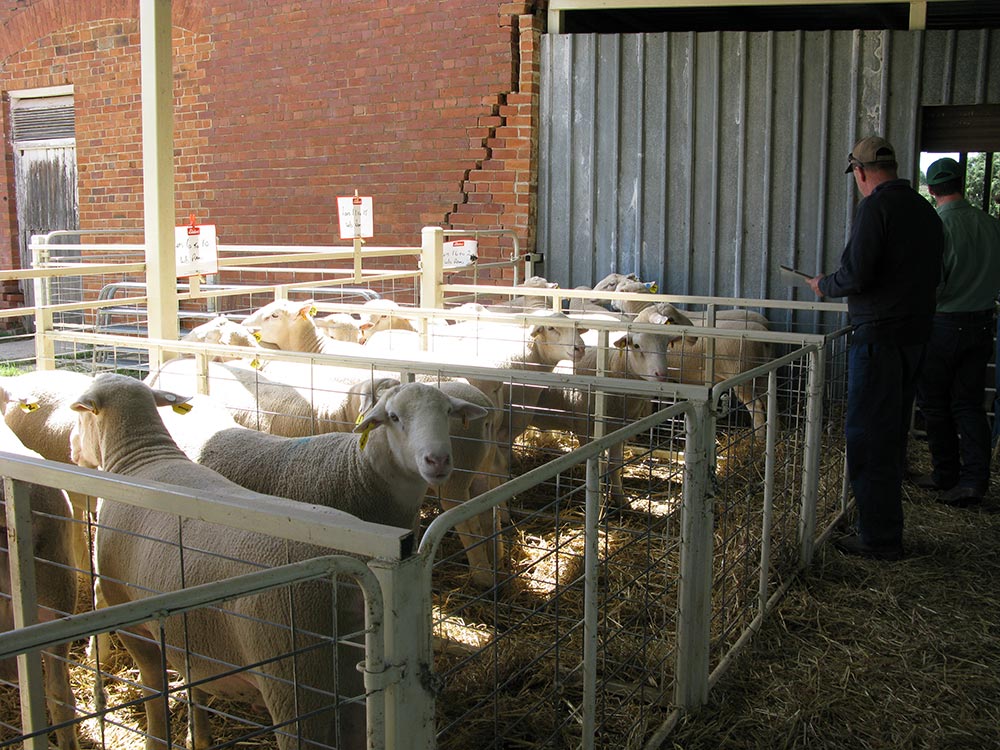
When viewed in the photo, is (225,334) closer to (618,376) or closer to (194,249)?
(194,249)

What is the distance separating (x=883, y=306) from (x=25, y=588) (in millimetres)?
3753

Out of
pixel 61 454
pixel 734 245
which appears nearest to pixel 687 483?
pixel 61 454

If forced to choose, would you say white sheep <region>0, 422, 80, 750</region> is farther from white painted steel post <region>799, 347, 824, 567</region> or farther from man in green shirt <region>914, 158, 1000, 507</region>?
man in green shirt <region>914, 158, 1000, 507</region>

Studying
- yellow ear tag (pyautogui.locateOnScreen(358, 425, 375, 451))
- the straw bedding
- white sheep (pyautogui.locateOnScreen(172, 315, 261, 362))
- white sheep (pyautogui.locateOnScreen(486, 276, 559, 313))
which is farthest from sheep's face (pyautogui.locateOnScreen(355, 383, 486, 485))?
white sheep (pyautogui.locateOnScreen(486, 276, 559, 313))

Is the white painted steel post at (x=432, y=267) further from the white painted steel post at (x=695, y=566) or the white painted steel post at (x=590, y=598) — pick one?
the white painted steel post at (x=590, y=598)

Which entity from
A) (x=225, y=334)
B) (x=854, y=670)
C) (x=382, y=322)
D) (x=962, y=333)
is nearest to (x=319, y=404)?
(x=225, y=334)

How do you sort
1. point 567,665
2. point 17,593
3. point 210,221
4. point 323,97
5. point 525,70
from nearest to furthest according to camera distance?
point 17,593 → point 567,665 → point 525,70 → point 323,97 → point 210,221

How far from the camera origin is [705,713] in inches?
128

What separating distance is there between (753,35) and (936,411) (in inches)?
173

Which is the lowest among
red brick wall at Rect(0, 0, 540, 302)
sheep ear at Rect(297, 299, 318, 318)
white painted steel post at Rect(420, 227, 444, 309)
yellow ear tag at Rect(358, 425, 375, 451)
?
yellow ear tag at Rect(358, 425, 375, 451)

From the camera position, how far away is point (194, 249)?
15.8 ft

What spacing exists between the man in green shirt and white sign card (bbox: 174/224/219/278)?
408cm

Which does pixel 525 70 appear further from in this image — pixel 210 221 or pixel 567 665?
pixel 567 665

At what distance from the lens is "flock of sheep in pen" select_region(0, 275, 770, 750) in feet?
7.80
